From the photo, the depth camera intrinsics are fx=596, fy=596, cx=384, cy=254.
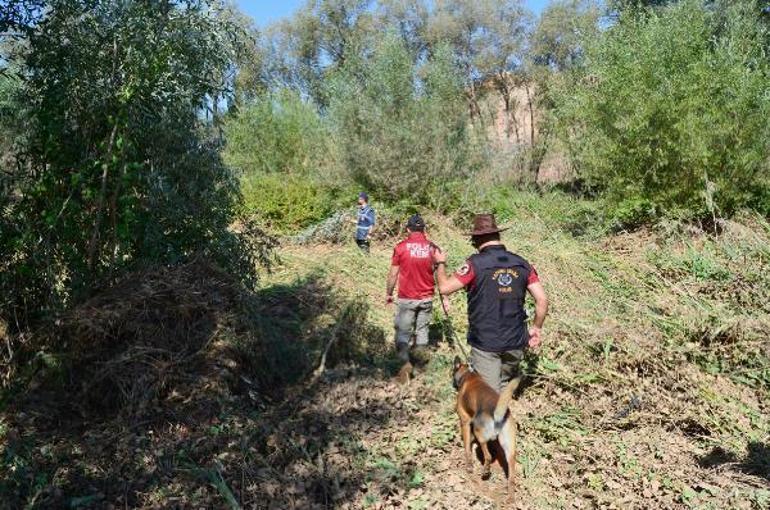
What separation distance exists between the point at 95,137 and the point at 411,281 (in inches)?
138

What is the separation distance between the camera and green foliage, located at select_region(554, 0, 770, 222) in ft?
37.3

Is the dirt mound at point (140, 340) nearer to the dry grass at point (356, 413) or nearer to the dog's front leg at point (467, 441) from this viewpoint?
the dry grass at point (356, 413)

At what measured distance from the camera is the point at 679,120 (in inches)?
449

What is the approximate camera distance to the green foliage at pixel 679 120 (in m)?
11.4

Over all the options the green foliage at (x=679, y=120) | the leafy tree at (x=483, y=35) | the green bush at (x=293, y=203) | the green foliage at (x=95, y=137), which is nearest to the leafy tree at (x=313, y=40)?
the leafy tree at (x=483, y=35)

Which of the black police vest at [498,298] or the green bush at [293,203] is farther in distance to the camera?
the green bush at [293,203]

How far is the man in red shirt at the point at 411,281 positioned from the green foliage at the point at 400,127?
8.41 metres

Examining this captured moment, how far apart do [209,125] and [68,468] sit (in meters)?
3.99

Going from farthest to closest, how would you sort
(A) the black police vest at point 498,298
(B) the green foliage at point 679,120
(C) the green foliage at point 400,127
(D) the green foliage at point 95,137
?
(C) the green foliage at point 400,127
(B) the green foliage at point 679,120
(D) the green foliage at point 95,137
(A) the black police vest at point 498,298

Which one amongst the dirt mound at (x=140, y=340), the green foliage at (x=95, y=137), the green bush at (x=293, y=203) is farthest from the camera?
the green bush at (x=293, y=203)

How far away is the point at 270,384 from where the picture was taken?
19.7 ft

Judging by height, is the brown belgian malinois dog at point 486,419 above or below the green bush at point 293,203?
below

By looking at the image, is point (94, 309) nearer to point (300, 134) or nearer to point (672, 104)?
point (672, 104)

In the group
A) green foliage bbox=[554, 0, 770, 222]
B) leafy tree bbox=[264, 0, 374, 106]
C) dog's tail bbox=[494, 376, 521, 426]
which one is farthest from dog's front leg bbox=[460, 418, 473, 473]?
leafy tree bbox=[264, 0, 374, 106]
